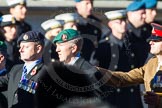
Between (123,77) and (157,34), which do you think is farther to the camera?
(157,34)

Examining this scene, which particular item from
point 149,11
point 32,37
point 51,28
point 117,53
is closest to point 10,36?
point 51,28

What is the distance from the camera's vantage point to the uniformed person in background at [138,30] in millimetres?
4668

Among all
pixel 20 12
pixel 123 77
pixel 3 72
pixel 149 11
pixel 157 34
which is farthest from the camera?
pixel 149 11

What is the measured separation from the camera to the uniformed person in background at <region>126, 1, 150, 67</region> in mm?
4668

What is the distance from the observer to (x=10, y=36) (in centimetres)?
461

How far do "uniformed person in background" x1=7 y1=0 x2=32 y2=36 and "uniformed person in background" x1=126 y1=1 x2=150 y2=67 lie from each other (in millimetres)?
951

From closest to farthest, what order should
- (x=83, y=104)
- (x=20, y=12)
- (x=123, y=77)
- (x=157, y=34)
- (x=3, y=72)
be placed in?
(x=83, y=104)
(x=123, y=77)
(x=157, y=34)
(x=3, y=72)
(x=20, y=12)

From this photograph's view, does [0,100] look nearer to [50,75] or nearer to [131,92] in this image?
[131,92]

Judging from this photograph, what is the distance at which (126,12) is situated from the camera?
15.5 ft

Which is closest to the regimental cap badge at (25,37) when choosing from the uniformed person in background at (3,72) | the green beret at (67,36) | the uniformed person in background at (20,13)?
the uniformed person in background at (3,72)

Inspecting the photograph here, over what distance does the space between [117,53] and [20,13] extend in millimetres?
977

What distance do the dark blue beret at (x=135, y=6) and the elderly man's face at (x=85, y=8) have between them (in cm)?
38

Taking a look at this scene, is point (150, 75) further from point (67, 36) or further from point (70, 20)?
point (70, 20)

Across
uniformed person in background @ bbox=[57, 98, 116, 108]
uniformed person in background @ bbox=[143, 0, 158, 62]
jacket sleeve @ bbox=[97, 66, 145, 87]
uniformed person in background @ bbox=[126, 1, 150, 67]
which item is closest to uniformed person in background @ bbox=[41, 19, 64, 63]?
uniformed person in background @ bbox=[126, 1, 150, 67]
